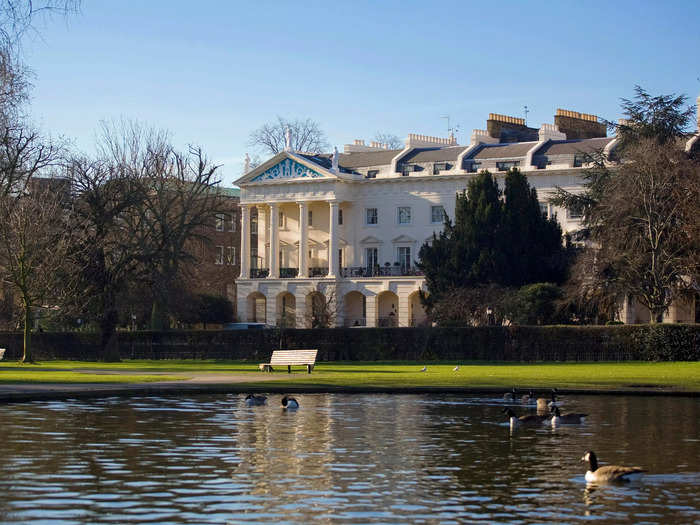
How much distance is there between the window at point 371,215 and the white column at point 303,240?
4864 mm

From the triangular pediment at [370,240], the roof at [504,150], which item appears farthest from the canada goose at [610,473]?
the triangular pediment at [370,240]

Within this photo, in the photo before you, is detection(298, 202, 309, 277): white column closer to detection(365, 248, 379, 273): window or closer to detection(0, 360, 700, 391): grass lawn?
detection(365, 248, 379, 273): window

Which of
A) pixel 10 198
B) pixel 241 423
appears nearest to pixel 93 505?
pixel 241 423

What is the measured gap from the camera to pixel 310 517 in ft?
43.7

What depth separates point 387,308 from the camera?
94.8m

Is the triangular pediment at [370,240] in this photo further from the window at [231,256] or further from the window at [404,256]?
the window at [231,256]

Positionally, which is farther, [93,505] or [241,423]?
[241,423]

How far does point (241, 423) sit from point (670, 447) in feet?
27.2

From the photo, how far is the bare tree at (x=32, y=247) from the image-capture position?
5250 centimetres

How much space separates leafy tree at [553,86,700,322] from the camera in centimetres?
5778

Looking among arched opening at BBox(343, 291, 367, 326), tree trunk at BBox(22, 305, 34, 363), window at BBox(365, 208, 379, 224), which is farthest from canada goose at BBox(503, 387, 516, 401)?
window at BBox(365, 208, 379, 224)

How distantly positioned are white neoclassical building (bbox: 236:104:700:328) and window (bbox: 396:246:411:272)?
0.26ft

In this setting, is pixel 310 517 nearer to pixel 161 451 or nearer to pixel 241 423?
pixel 161 451

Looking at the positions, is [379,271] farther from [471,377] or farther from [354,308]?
[471,377]
